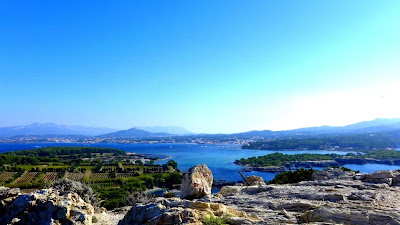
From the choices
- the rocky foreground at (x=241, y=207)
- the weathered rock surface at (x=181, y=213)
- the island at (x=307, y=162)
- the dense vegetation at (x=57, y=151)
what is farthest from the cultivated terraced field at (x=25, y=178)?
the island at (x=307, y=162)

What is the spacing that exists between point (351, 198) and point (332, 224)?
15.4ft

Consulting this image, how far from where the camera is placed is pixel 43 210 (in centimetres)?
1208

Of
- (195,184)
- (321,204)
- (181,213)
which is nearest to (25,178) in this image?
(195,184)

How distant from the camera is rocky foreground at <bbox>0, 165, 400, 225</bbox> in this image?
9.18 meters

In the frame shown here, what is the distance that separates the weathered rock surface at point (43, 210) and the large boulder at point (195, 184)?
215 inches

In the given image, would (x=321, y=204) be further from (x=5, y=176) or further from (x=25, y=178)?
(x=5, y=176)

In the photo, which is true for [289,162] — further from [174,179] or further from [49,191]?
[49,191]

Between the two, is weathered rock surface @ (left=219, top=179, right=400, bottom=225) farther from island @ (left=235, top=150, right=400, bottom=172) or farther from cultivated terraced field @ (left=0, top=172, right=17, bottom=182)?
island @ (left=235, top=150, right=400, bottom=172)

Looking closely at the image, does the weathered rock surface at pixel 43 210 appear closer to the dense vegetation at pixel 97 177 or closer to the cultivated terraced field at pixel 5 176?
the dense vegetation at pixel 97 177

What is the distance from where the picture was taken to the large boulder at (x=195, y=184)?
47.6 ft

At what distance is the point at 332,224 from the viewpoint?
8289 millimetres

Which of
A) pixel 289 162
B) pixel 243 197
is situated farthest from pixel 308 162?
pixel 243 197

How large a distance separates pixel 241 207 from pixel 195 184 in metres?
3.45

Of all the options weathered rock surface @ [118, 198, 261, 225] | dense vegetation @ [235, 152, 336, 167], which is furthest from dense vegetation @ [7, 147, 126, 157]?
weathered rock surface @ [118, 198, 261, 225]
